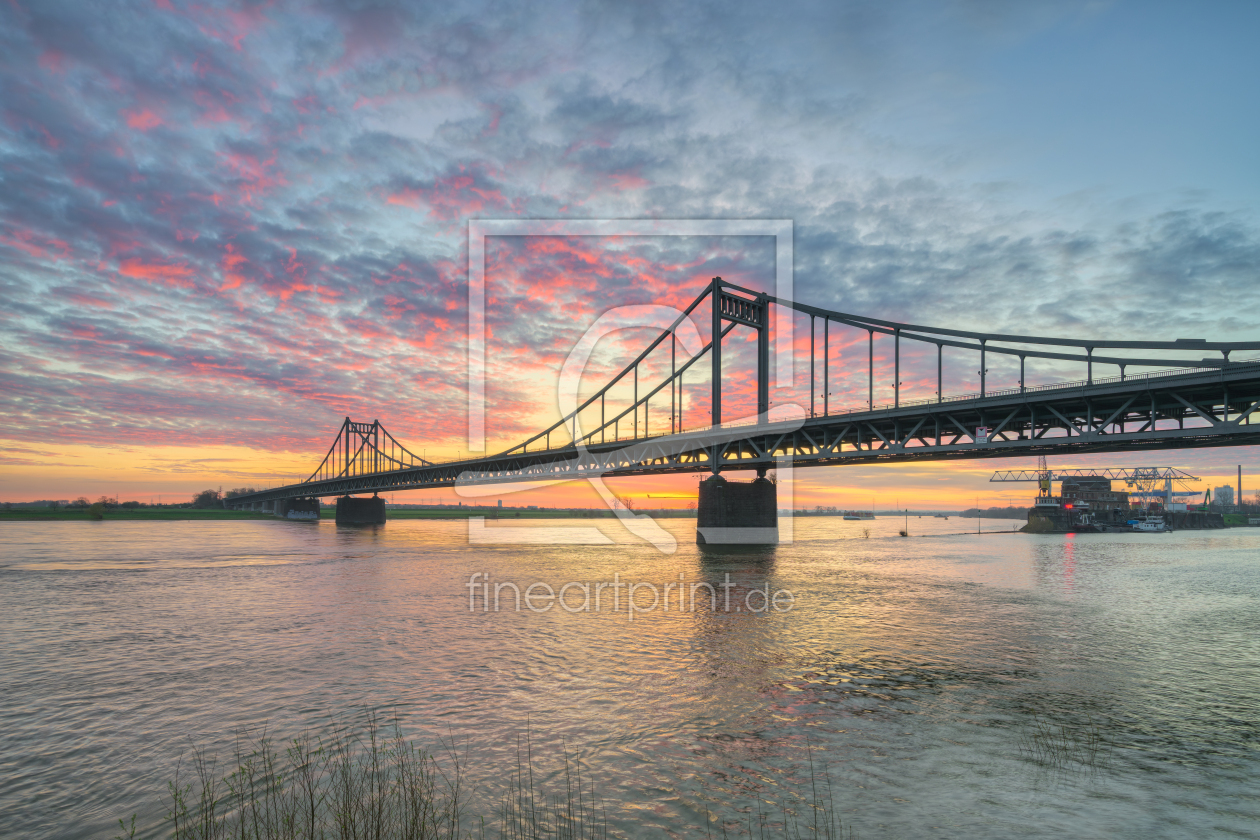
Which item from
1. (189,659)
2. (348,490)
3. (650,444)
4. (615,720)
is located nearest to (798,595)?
(615,720)

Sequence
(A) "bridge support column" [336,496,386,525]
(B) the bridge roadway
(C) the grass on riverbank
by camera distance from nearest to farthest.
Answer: (C) the grass on riverbank
(B) the bridge roadway
(A) "bridge support column" [336,496,386,525]

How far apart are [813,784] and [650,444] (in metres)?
57.8

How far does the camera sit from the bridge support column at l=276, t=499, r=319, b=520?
150 meters

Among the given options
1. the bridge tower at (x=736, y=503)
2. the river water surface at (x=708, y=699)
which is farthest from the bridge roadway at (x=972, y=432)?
the river water surface at (x=708, y=699)

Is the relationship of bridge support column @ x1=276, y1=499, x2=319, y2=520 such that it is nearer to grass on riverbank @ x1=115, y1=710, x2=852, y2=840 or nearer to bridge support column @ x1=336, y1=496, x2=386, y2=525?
bridge support column @ x1=336, y1=496, x2=386, y2=525

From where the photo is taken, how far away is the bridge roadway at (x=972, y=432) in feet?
123

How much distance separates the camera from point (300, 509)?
15175 centimetres

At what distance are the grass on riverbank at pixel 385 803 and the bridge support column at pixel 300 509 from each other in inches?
6182

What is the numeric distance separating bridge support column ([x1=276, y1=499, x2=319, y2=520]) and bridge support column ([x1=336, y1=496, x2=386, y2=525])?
28542 mm

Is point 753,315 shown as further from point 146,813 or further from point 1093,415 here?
point 146,813

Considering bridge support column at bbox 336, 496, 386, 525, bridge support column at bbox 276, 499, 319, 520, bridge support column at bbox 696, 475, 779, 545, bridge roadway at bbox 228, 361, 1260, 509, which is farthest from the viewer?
bridge support column at bbox 276, 499, 319, 520

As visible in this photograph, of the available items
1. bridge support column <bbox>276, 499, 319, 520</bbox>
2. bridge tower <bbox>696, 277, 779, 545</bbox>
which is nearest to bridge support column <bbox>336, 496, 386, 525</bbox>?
bridge support column <bbox>276, 499, 319, 520</bbox>

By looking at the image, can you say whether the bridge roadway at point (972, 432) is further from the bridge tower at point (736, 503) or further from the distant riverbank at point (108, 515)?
the distant riverbank at point (108, 515)

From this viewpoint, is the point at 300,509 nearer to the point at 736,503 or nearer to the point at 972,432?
the point at 736,503
